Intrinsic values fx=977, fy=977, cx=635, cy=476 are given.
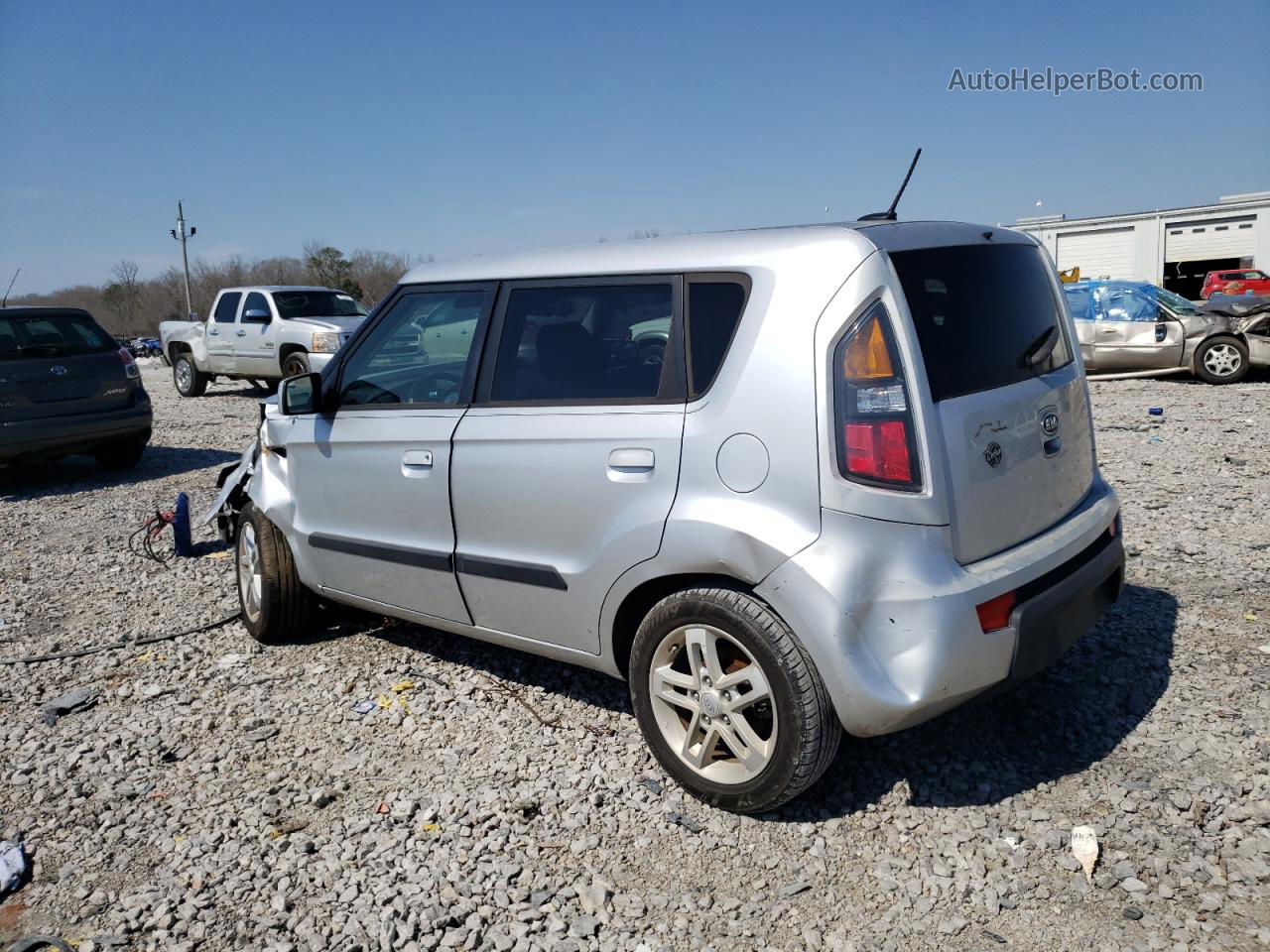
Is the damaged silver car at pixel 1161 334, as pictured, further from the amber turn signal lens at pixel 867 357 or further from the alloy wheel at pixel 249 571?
the amber turn signal lens at pixel 867 357

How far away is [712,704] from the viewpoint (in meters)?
3.13

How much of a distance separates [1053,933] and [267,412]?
13.1ft

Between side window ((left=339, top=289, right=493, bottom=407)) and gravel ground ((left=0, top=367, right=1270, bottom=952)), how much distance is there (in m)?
1.33

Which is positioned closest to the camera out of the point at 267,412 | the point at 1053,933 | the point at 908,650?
the point at 1053,933

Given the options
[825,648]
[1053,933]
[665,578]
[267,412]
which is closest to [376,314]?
[267,412]

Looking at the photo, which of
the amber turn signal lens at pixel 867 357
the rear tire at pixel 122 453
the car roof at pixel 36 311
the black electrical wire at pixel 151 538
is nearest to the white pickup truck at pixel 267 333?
the rear tire at pixel 122 453

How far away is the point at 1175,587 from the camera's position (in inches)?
201

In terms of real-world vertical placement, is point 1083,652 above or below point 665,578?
below

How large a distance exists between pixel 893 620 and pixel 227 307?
17086 millimetres

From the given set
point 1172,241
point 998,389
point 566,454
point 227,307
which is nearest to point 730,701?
point 566,454

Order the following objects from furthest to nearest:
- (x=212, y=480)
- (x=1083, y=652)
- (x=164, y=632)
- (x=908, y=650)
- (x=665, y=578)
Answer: (x=212, y=480) → (x=164, y=632) → (x=1083, y=652) → (x=665, y=578) → (x=908, y=650)

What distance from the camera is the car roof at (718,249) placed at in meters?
2.97

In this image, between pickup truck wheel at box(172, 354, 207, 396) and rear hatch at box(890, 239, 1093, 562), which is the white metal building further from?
rear hatch at box(890, 239, 1093, 562)

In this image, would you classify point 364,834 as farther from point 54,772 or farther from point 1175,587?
point 1175,587
